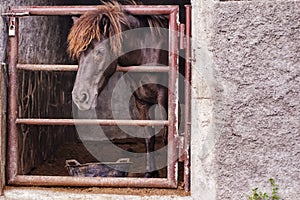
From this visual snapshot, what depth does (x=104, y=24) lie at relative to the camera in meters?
3.53

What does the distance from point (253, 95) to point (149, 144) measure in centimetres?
164

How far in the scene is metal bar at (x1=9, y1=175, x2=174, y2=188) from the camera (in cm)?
316

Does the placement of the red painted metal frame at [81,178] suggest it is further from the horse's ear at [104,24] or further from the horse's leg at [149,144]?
the horse's leg at [149,144]

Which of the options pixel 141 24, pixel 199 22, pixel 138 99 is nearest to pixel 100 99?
pixel 138 99

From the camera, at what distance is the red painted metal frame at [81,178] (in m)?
3.15

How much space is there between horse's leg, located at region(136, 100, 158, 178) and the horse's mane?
2.87 feet

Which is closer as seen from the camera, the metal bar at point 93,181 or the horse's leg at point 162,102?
the metal bar at point 93,181

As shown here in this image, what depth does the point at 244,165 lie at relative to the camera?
276 cm

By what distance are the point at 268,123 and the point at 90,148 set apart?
348 cm

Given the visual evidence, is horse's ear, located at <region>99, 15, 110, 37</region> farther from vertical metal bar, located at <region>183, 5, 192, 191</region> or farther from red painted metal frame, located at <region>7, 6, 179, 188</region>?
vertical metal bar, located at <region>183, 5, 192, 191</region>

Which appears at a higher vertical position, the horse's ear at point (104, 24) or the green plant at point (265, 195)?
the horse's ear at point (104, 24)

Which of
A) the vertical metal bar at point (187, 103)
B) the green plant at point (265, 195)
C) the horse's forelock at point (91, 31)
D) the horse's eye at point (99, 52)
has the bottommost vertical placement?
the green plant at point (265, 195)

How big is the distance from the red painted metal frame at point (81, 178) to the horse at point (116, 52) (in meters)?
0.22

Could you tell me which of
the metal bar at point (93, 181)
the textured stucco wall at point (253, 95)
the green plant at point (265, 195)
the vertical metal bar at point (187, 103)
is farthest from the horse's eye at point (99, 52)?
the green plant at point (265, 195)
